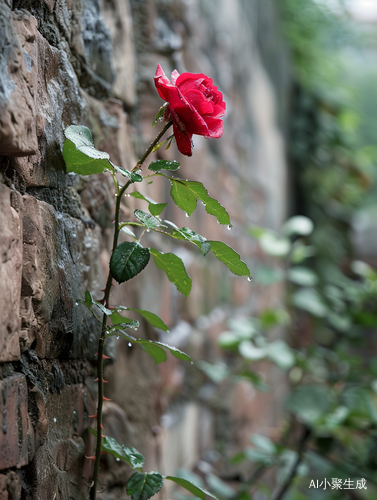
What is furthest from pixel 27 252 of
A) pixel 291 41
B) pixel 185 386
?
pixel 291 41

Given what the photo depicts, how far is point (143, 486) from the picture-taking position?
0.51m

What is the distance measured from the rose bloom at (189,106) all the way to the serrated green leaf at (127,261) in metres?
0.12

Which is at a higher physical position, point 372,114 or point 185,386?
point 372,114

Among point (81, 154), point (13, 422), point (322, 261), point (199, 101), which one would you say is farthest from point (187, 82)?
point (322, 261)

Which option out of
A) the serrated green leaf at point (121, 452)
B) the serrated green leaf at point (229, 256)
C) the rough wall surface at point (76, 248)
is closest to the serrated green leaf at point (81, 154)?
the rough wall surface at point (76, 248)

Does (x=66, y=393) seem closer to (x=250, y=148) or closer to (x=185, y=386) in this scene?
(x=185, y=386)

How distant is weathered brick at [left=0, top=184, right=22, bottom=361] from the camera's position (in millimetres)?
411

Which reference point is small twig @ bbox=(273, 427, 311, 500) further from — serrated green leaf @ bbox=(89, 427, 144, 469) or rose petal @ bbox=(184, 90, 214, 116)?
rose petal @ bbox=(184, 90, 214, 116)

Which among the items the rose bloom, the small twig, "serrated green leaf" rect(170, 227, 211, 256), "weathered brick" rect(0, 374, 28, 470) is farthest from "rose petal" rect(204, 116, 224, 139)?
the small twig

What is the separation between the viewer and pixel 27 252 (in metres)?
0.47

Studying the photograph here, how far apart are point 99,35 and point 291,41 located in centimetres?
263

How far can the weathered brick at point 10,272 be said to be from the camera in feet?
1.35

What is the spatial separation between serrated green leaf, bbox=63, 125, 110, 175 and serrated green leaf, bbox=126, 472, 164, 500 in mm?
335

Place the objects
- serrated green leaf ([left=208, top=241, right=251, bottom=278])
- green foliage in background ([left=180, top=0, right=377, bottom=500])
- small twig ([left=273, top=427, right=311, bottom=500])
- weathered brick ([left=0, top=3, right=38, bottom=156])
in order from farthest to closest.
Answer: green foliage in background ([left=180, top=0, right=377, bottom=500]) → small twig ([left=273, top=427, right=311, bottom=500]) → serrated green leaf ([left=208, top=241, right=251, bottom=278]) → weathered brick ([left=0, top=3, right=38, bottom=156])
